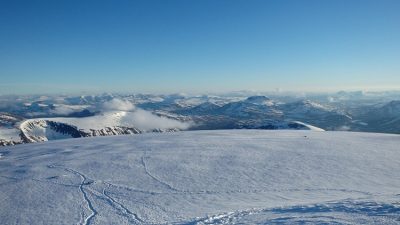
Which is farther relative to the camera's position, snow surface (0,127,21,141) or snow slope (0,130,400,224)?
snow surface (0,127,21,141)

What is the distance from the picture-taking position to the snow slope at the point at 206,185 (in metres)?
17.6

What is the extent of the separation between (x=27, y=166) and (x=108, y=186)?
520 inches

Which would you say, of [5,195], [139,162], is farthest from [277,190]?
[5,195]

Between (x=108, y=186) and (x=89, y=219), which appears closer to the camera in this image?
(x=89, y=219)

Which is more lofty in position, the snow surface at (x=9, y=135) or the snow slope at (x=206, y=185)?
the snow slope at (x=206, y=185)

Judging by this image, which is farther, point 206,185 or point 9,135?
point 9,135

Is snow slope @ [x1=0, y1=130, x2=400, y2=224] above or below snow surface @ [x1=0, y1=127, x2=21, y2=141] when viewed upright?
above

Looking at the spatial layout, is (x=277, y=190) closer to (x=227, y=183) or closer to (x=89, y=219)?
(x=227, y=183)

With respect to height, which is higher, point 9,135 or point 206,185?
point 206,185

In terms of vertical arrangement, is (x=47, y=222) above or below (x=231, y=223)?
below

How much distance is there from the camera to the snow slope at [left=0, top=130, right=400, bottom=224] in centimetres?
1758

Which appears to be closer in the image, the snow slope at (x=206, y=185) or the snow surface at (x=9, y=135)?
the snow slope at (x=206, y=185)

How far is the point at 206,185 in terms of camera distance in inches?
1002

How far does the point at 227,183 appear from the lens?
26.0m
